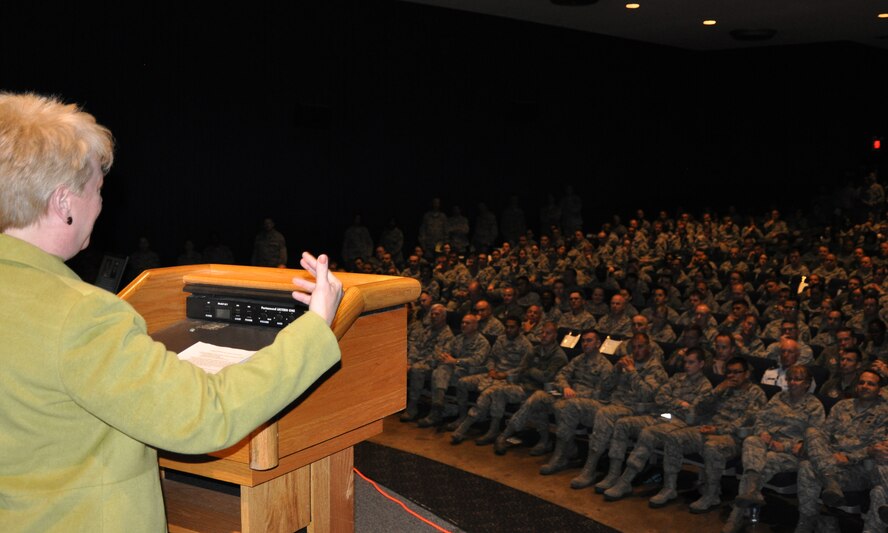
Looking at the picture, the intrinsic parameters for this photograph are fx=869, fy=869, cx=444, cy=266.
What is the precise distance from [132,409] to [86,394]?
55 millimetres

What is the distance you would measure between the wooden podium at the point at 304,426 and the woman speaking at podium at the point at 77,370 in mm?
304

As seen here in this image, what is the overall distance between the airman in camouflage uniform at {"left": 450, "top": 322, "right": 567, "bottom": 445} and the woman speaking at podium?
5771 mm

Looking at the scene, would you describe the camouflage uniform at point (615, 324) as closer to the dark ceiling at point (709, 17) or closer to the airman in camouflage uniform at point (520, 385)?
the airman in camouflage uniform at point (520, 385)

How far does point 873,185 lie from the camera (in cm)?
1465

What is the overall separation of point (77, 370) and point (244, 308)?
2.07ft

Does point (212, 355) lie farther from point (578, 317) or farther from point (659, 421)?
point (578, 317)

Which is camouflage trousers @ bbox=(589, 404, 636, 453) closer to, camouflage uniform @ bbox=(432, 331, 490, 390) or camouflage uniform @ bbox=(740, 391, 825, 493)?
camouflage uniform @ bbox=(740, 391, 825, 493)

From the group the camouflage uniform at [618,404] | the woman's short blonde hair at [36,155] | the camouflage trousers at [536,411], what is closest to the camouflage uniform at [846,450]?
the camouflage uniform at [618,404]

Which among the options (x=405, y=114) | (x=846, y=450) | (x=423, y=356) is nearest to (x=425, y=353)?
(x=423, y=356)

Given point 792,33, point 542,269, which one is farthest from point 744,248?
point 792,33

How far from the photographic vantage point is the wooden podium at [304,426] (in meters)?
1.45

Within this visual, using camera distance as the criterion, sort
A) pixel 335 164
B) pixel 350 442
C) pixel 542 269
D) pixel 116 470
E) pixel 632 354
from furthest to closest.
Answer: pixel 335 164 < pixel 542 269 < pixel 632 354 < pixel 350 442 < pixel 116 470

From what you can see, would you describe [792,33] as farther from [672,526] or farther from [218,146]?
[672,526]

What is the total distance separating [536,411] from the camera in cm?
658
